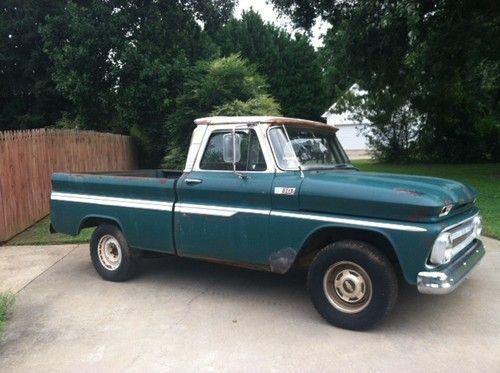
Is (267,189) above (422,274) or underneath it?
above

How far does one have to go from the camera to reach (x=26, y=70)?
21.2 metres

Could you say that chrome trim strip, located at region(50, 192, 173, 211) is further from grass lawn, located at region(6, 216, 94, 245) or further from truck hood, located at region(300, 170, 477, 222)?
grass lawn, located at region(6, 216, 94, 245)

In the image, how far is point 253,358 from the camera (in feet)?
14.0

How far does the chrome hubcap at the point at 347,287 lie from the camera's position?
183 inches

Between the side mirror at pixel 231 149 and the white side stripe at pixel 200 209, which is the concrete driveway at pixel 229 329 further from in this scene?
the side mirror at pixel 231 149

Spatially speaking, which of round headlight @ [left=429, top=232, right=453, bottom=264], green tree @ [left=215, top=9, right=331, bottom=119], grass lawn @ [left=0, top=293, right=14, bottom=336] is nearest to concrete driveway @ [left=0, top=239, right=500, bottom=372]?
grass lawn @ [left=0, top=293, right=14, bottom=336]

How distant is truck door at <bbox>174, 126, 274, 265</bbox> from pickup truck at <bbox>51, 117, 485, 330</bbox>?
1 cm

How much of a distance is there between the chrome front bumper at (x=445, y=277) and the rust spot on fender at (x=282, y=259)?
1.18m

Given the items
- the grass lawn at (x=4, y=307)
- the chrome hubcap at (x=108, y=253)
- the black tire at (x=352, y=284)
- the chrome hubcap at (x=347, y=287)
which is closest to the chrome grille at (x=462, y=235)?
the black tire at (x=352, y=284)

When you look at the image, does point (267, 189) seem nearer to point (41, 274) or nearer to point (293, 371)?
point (293, 371)

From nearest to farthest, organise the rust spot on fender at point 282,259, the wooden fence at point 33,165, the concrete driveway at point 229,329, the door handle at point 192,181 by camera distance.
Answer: the concrete driveway at point 229,329 → the rust spot on fender at point 282,259 → the door handle at point 192,181 → the wooden fence at point 33,165

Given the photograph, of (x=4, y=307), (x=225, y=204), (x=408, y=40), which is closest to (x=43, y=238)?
(x=4, y=307)

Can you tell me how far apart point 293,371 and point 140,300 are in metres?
2.36

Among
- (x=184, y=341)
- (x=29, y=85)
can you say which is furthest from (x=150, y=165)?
(x=184, y=341)
